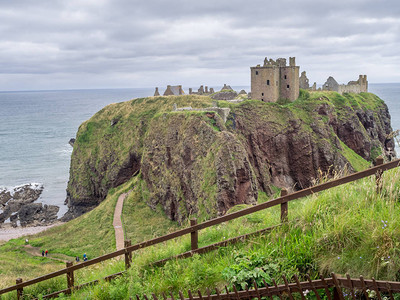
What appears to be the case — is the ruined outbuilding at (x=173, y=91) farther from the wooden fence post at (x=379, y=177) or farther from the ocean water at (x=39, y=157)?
the wooden fence post at (x=379, y=177)

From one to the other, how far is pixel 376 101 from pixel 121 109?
195 ft

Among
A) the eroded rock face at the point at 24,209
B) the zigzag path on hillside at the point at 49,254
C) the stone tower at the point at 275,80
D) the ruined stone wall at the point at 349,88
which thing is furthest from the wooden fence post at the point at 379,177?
the ruined stone wall at the point at 349,88

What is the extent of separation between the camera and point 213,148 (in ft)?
144

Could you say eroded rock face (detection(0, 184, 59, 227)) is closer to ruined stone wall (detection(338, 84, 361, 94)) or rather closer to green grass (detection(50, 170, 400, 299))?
green grass (detection(50, 170, 400, 299))

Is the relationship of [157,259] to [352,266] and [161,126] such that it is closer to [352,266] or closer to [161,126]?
[352,266]

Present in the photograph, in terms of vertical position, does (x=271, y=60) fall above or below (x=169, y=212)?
above

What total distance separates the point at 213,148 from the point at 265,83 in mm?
24237

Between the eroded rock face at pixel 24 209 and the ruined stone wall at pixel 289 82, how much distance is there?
1759 inches

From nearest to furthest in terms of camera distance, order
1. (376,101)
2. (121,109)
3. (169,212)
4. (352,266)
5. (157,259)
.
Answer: (352,266), (157,259), (169,212), (121,109), (376,101)

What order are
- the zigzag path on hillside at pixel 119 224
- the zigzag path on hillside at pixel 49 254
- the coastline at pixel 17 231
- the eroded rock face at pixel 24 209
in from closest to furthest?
the zigzag path on hillside at pixel 49 254, the zigzag path on hillside at pixel 119 224, the coastline at pixel 17 231, the eroded rock face at pixel 24 209

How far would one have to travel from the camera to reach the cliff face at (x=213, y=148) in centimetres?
4316

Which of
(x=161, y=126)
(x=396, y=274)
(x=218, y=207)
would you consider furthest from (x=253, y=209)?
(x=161, y=126)

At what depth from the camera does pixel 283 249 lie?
24.3ft

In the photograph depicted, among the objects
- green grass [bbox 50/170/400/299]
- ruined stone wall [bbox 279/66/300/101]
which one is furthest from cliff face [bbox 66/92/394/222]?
green grass [bbox 50/170/400/299]
